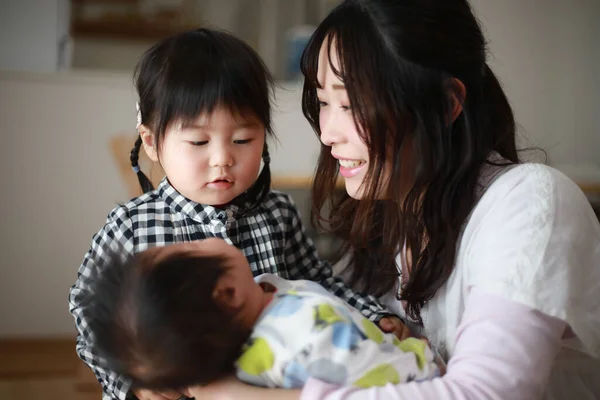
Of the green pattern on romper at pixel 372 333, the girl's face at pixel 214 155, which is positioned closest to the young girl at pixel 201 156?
the girl's face at pixel 214 155

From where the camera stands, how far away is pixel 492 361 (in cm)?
90

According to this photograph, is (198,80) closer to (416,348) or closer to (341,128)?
(341,128)

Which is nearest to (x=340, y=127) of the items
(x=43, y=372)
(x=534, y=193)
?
(x=534, y=193)

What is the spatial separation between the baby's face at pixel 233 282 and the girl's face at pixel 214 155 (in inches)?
9.9

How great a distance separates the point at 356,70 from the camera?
109cm

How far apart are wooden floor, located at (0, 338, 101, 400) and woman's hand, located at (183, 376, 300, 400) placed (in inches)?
75.7

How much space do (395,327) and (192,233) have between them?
0.42m

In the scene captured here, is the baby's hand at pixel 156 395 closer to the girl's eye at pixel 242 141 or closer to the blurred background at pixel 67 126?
the girl's eye at pixel 242 141

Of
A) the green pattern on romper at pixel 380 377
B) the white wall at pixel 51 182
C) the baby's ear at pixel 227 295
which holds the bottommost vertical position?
the white wall at pixel 51 182

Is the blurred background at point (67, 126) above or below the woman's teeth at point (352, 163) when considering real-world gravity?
below

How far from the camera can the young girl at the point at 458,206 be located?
3.02 feet

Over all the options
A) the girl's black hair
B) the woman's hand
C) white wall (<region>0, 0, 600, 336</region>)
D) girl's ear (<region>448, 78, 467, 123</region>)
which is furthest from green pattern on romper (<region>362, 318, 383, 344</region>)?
white wall (<region>0, 0, 600, 336</region>)

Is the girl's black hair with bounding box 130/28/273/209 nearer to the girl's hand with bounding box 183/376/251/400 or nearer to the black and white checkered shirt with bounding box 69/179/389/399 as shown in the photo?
the black and white checkered shirt with bounding box 69/179/389/399

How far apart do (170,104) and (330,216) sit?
438mm
